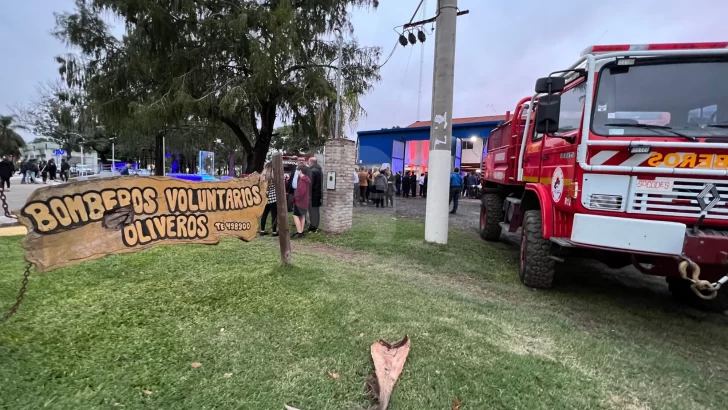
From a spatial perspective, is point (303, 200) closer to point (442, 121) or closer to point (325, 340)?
point (442, 121)

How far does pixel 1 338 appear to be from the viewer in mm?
2910

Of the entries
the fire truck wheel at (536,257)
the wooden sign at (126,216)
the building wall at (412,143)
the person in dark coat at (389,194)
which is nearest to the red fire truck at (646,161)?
the fire truck wheel at (536,257)

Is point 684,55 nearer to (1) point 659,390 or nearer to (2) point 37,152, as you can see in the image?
(1) point 659,390

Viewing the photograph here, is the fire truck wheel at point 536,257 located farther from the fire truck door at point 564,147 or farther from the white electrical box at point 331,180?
the white electrical box at point 331,180

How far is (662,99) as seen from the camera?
12.9 feet

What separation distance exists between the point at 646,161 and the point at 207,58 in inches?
487

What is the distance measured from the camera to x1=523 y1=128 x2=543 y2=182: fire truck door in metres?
5.49

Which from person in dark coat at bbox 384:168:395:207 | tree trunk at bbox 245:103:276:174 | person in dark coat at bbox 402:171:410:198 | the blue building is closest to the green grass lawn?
tree trunk at bbox 245:103:276:174

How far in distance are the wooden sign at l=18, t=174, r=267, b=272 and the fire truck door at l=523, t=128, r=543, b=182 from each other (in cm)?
385

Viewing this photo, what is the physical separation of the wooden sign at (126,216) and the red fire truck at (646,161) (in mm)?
3571

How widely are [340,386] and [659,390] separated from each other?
2.29 metres

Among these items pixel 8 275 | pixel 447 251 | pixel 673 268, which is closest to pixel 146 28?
pixel 8 275

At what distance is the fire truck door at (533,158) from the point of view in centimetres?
549

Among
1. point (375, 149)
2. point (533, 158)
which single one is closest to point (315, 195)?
point (533, 158)
